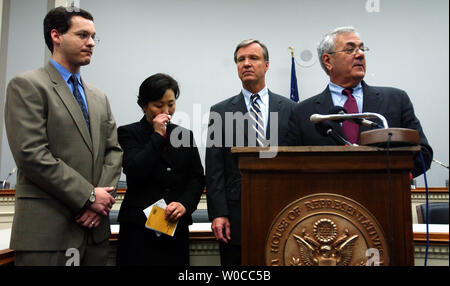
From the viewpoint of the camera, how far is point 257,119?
82.0 inches

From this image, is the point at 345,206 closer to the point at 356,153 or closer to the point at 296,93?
the point at 356,153

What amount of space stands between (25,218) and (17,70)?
19.0 feet

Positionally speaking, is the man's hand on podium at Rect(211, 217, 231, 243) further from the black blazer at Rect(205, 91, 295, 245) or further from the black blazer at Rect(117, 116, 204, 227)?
the black blazer at Rect(117, 116, 204, 227)

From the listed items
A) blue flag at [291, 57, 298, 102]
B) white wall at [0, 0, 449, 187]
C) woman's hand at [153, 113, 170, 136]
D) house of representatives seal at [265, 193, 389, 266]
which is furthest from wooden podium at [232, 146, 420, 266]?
white wall at [0, 0, 449, 187]

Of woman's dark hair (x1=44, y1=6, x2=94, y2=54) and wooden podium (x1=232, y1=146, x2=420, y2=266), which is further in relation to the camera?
woman's dark hair (x1=44, y1=6, x2=94, y2=54)

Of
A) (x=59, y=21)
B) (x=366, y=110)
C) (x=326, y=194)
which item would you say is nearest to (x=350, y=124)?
(x=366, y=110)

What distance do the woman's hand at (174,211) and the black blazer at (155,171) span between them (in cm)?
5

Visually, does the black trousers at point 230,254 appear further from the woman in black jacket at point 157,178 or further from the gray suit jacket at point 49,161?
the gray suit jacket at point 49,161

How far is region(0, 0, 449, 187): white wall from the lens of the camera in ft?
23.2

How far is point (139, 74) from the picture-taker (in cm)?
707

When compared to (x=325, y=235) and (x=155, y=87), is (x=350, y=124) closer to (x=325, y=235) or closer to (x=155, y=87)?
(x=325, y=235)

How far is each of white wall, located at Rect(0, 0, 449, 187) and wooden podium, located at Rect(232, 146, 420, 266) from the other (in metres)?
5.77
